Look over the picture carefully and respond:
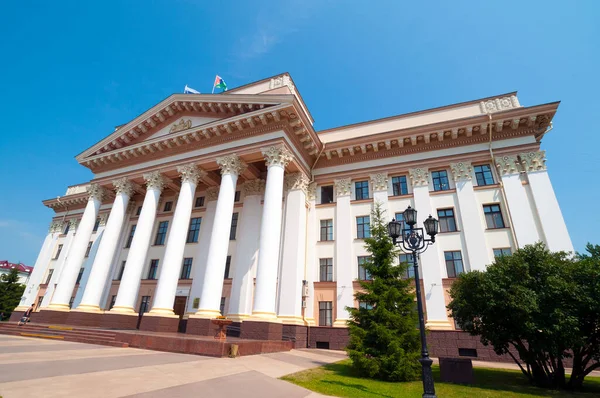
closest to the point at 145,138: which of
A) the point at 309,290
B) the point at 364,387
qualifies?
the point at 309,290

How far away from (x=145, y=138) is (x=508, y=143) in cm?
2616

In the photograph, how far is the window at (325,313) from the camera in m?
18.5

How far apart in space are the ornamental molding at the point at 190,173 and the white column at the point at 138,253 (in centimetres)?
255

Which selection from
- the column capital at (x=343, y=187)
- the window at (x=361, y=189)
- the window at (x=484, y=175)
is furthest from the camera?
the column capital at (x=343, y=187)

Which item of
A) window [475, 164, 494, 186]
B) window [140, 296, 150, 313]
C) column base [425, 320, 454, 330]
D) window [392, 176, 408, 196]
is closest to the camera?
column base [425, 320, 454, 330]

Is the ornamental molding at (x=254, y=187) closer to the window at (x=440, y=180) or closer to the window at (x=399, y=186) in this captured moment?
the window at (x=399, y=186)

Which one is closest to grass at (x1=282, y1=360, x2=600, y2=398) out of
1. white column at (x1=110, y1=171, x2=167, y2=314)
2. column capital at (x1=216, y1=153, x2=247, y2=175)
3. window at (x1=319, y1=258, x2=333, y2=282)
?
window at (x1=319, y1=258, x2=333, y2=282)

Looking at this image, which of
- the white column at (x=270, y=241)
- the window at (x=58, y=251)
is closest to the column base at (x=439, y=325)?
the white column at (x=270, y=241)

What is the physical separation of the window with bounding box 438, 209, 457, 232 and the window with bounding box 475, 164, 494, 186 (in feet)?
8.79

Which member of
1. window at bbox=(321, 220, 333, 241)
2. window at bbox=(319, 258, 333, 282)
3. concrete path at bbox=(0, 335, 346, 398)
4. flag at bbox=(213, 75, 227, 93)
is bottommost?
concrete path at bbox=(0, 335, 346, 398)

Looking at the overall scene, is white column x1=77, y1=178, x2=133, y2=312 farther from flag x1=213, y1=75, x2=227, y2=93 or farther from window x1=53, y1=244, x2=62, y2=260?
window x1=53, y1=244, x2=62, y2=260

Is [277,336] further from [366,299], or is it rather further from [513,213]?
[513,213]

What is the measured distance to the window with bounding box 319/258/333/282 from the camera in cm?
1961

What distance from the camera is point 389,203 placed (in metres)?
20.4
